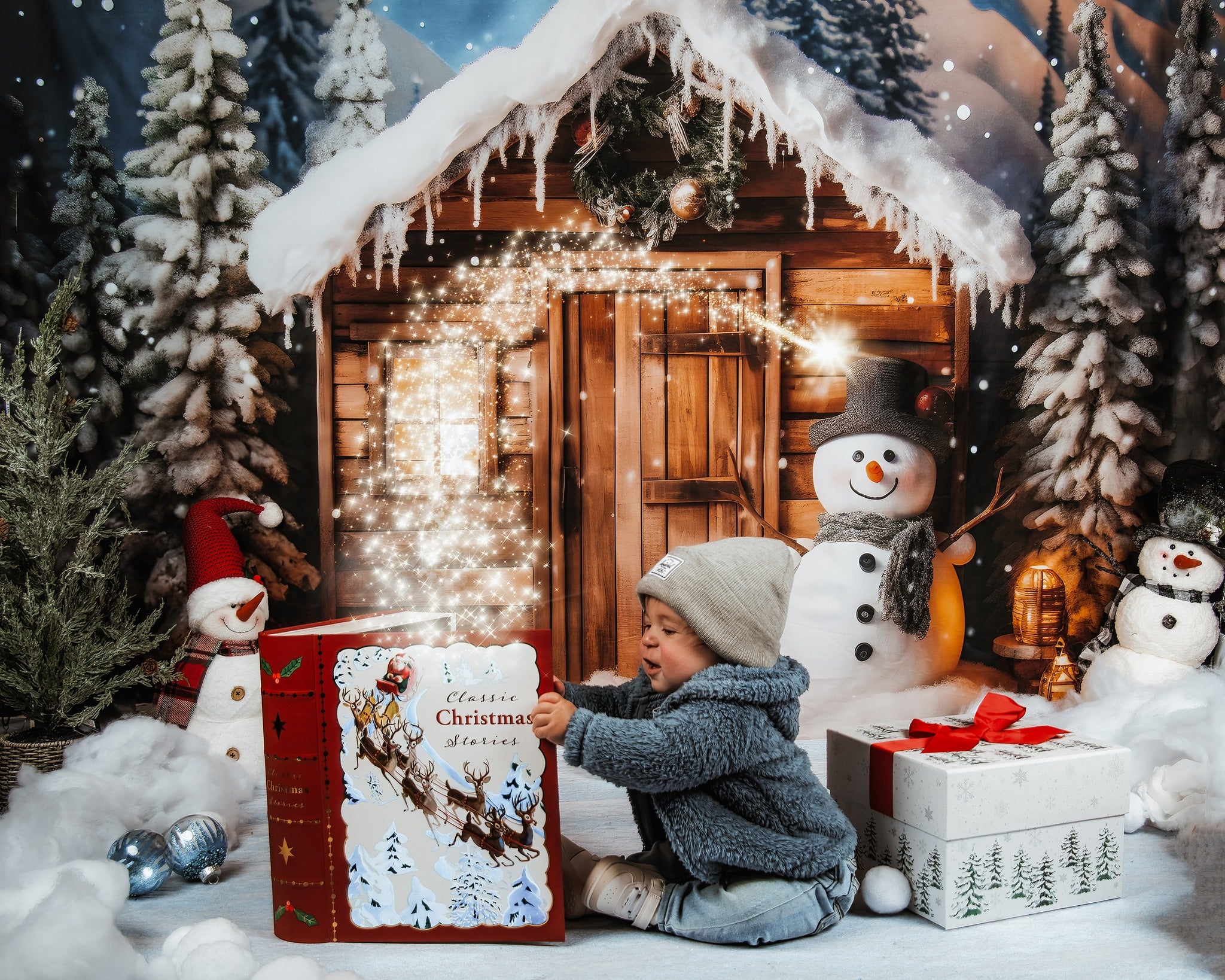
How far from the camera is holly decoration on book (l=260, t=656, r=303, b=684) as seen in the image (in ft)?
6.20

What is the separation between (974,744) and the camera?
2.20 m

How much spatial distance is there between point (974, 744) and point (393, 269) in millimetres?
2400

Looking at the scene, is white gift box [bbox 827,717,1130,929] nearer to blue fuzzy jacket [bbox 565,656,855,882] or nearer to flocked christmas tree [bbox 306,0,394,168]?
blue fuzzy jacket [bbox 565,656,855,882]

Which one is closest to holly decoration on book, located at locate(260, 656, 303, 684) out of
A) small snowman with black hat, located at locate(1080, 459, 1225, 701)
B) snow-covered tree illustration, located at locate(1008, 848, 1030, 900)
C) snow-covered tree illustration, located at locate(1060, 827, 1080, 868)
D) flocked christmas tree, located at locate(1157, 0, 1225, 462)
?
snow-covered tree illustration, located at locate(1008, 848, 1030, 900)

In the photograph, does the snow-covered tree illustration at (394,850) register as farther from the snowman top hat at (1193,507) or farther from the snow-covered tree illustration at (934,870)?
the snowman top hat at (1193,507)

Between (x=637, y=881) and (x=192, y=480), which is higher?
(x=192, y=480)

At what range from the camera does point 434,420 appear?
3.55 meters

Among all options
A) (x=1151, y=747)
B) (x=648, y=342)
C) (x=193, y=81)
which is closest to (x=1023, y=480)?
(x=1151, y=747)

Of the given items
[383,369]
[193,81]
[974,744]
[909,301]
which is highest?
[193,81]

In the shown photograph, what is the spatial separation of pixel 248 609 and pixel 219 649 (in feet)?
0.49

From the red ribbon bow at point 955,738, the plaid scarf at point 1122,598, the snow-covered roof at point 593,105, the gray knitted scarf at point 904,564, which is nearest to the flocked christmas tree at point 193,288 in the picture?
the snow-covered roof at point 593,105

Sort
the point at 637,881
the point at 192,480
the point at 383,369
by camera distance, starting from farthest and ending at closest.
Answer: the point at 383,369
the point at 192,480
the point at 637,881

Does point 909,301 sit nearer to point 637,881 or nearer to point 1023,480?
point 1023,480

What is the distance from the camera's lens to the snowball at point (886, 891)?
2.07 m
